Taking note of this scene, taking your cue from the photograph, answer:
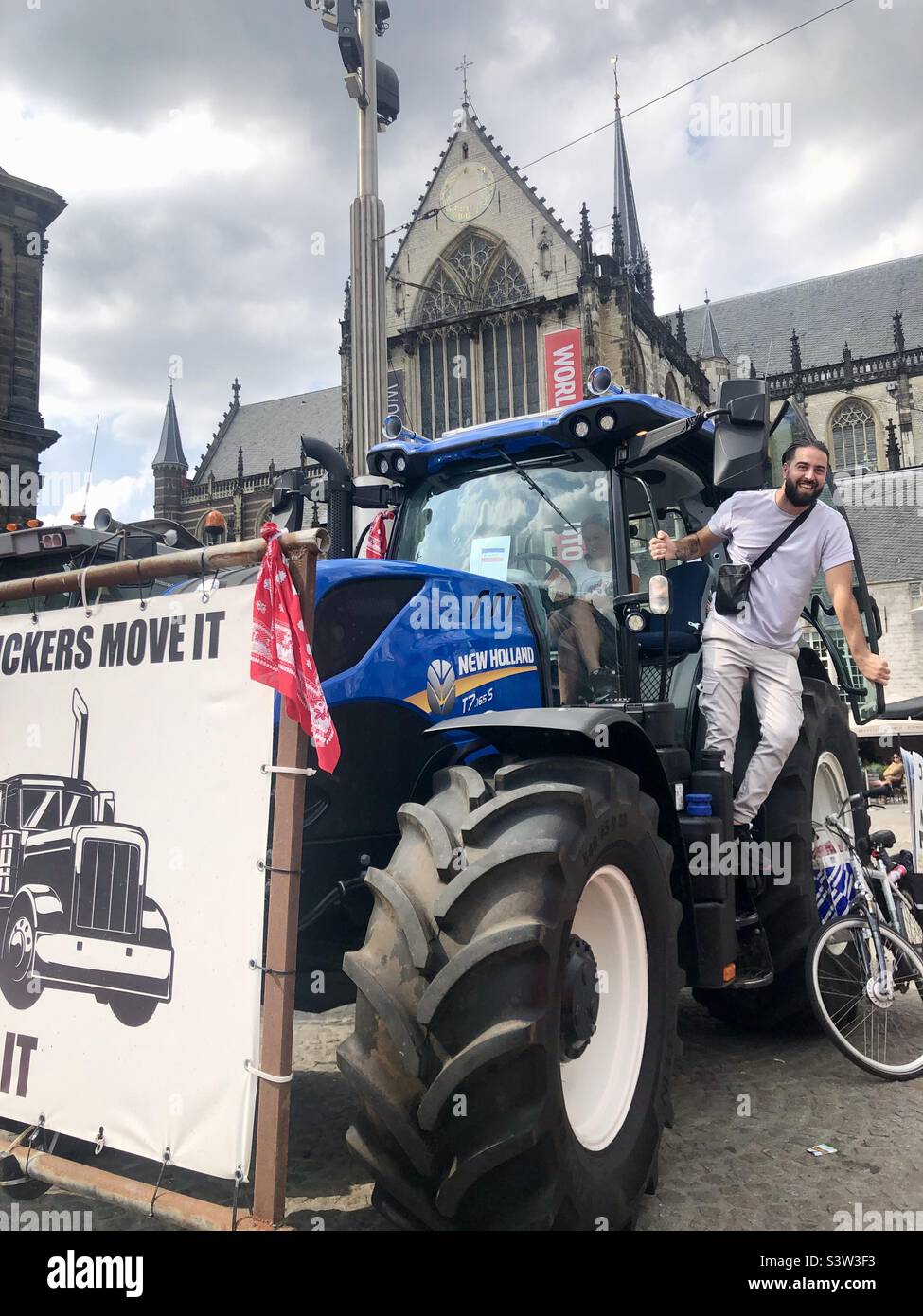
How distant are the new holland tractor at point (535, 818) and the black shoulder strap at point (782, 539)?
0.44 meters

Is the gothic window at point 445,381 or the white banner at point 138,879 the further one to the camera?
the gothic window at point 445,381

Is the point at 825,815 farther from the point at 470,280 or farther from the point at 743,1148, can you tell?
the point at 470,280

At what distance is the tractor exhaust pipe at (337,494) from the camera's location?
4070 millimetres

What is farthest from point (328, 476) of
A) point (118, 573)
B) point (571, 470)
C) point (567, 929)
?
point (567, 929)

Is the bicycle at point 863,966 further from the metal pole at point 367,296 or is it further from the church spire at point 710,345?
the church spire at point 710,345

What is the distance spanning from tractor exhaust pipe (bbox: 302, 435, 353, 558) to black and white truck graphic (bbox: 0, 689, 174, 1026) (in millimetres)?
1492

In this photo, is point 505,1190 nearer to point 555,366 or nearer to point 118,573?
point 118,573

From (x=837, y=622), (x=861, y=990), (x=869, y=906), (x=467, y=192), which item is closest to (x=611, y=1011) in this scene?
(x=861, y=990)

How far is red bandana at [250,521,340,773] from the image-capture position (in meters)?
2.47

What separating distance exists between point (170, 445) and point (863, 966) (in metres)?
61.3

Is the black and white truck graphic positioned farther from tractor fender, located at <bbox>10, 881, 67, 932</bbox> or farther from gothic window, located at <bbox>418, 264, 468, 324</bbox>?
gothic window, located at <bbox>418, 264, 468, 324</bbox>

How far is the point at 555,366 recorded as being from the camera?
39.3m

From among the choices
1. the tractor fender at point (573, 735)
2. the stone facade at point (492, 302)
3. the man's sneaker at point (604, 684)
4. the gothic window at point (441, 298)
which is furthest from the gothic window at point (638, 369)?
the tractor fender at point (573, 735)

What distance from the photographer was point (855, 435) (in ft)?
177
